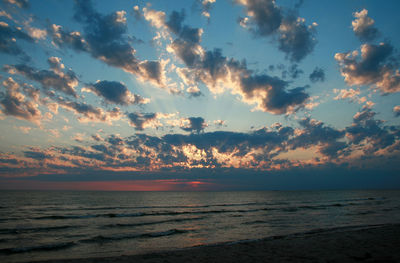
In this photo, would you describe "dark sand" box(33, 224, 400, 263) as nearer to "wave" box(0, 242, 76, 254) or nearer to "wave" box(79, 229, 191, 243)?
"wave" box(0, 242, 76, 254)

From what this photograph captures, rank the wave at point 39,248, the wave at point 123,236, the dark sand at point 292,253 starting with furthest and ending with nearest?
the wave at point 123,236 < the wave at point 39,248 < the dark sand at point 292,253

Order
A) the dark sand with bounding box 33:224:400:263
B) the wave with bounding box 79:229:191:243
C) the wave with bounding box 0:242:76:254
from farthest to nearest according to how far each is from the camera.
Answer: the wave with bounding box 79:229:191:243 → the wave with bounding box 0:242:76:254 → the dark sand with bounding box 33:224:400:263

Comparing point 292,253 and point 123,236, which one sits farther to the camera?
point 123,236

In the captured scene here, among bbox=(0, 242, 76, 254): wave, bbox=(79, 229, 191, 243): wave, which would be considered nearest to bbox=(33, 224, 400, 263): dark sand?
bbox=(0, 242, 76, 254): wave

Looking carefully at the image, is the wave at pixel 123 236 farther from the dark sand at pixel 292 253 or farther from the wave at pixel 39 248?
Result: the dark sand at pixel 292 253

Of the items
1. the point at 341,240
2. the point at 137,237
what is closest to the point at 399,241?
the point at 341,240

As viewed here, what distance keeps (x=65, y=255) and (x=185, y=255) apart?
9.69m

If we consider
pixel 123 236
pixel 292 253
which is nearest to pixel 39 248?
pixel 123 236

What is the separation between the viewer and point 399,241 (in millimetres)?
17156

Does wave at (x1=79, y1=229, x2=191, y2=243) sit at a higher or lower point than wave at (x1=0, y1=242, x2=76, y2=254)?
lower

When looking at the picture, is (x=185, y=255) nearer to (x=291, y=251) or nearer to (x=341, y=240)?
(x=291, y=251)

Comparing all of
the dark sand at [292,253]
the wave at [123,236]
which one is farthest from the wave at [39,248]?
the dark sand at [292,253]

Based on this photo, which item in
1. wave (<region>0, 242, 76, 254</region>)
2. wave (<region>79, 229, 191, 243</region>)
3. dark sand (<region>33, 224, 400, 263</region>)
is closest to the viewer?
dark sand (<region>33, 224, 400, 263</region>)

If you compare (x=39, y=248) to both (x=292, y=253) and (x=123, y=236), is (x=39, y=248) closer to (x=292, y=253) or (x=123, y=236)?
(x=123, y=236)
